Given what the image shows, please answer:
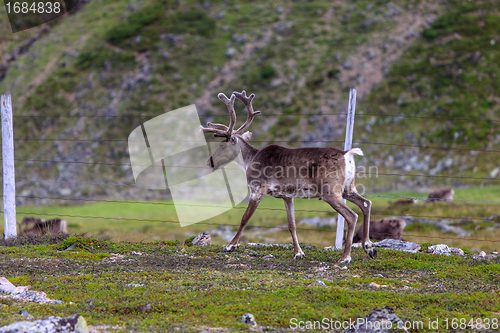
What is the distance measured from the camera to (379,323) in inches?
238

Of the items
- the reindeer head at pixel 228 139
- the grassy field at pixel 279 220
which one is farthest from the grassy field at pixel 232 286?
the grassy field at pixel 279 220

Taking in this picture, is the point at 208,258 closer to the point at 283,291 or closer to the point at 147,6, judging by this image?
the point at 283,291

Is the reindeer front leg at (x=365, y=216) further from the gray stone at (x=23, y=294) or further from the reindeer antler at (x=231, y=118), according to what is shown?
the gray stone at (x=23, y=294)

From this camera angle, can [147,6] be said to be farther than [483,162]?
Yes

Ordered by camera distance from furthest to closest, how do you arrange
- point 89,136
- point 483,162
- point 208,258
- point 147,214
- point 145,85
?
point 145,85, point 89,136, point 483,162, point 147,214, point 208,258

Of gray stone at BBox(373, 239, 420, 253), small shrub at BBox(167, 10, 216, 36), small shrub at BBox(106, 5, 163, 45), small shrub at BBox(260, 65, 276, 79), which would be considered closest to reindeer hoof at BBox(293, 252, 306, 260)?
gray stone at BBox(373, 239, 420, 253)

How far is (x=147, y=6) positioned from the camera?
55.7 metres

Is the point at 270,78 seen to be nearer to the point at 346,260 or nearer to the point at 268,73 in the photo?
the point at 268,73

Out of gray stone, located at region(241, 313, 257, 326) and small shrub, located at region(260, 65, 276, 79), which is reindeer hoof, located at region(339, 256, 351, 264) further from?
small shrub, located at region(260, 65, 276, 79)

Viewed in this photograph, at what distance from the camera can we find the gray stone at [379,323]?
600 cm

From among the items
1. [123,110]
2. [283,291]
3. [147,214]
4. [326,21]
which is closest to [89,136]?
[123,110]

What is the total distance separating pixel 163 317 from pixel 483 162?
32428mm

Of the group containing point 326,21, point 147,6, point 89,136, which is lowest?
point 89,136

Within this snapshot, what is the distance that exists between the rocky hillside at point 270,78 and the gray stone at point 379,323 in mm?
28635
